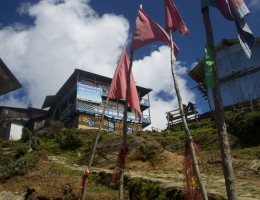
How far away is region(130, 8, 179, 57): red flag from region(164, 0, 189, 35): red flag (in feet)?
0.83

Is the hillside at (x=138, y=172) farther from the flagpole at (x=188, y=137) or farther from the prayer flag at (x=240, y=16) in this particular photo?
the prayer flag at (x=240, y=16)

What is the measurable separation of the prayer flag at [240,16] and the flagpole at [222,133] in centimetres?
44

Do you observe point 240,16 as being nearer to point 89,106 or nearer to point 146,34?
point 146,34

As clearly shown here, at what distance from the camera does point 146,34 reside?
10.0m

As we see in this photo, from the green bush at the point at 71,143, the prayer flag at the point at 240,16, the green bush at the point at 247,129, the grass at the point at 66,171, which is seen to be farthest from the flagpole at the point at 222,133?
the green bush at the point at 71,143

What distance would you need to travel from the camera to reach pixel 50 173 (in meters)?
17.9

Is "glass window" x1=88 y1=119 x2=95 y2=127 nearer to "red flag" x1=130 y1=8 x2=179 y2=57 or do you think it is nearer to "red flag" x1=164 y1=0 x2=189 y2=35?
"red flag" x1=130 y1=8 x2=179 y2=57

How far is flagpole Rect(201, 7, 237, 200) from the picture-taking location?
741 centimetres

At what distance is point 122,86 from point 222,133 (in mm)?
3403

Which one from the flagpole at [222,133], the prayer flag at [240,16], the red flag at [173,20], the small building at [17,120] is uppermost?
the small building at [17,120]

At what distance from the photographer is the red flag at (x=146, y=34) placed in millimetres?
9906

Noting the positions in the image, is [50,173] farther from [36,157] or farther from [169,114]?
[169,114]

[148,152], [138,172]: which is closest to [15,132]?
[148,152]

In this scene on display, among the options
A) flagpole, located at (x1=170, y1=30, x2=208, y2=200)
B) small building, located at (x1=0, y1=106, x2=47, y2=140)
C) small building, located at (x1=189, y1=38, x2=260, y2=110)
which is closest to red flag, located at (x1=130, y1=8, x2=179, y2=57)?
flagpole, located at (x1=170, y1=30, x2=208, y2=200)
